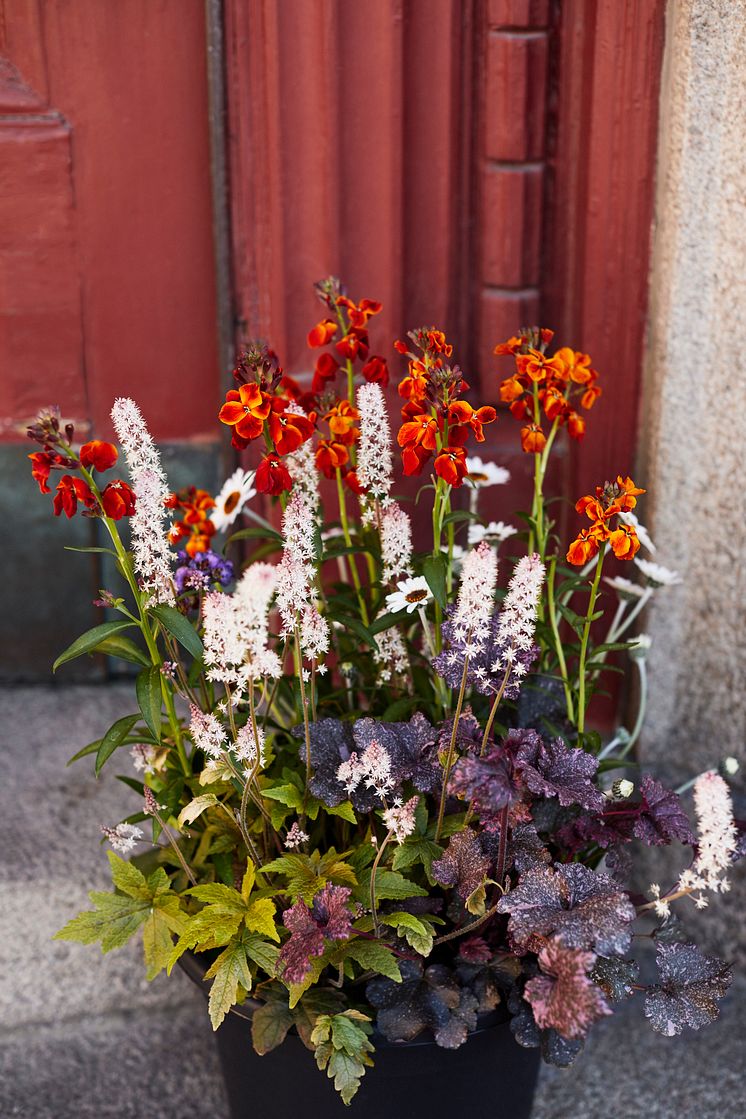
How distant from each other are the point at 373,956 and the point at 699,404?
892mm

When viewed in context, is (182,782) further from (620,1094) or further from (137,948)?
(620,1094)

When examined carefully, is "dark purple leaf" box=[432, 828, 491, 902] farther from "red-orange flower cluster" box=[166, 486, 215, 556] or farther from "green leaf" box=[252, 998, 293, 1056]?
"red-orange flower cluster" box=[166, 486, 215, 556]

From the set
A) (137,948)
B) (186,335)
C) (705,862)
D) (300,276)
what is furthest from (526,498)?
(137,948)

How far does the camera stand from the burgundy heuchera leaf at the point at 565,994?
1135 mm

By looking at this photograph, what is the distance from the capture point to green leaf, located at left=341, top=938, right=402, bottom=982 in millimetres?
1243

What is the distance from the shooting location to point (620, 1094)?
5.53 feet

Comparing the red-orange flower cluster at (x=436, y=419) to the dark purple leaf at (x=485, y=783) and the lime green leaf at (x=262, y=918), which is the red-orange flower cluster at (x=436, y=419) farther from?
the lime green leaf at (x=262, y=918)

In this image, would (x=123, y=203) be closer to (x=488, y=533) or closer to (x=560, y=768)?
(x=488, y=533)

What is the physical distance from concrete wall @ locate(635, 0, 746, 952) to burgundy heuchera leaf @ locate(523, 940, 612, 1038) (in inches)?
27.6

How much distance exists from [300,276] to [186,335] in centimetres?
29

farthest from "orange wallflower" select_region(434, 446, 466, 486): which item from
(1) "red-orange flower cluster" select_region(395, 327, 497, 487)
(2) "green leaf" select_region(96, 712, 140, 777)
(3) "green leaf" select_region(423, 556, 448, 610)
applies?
(2) "green leaf" select_region(96, 712, 140, 777)

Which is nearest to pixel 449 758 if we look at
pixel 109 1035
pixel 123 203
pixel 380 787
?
pixel 380 787

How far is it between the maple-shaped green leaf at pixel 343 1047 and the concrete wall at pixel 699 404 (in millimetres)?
767

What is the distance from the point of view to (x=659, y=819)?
1348 millimetres
